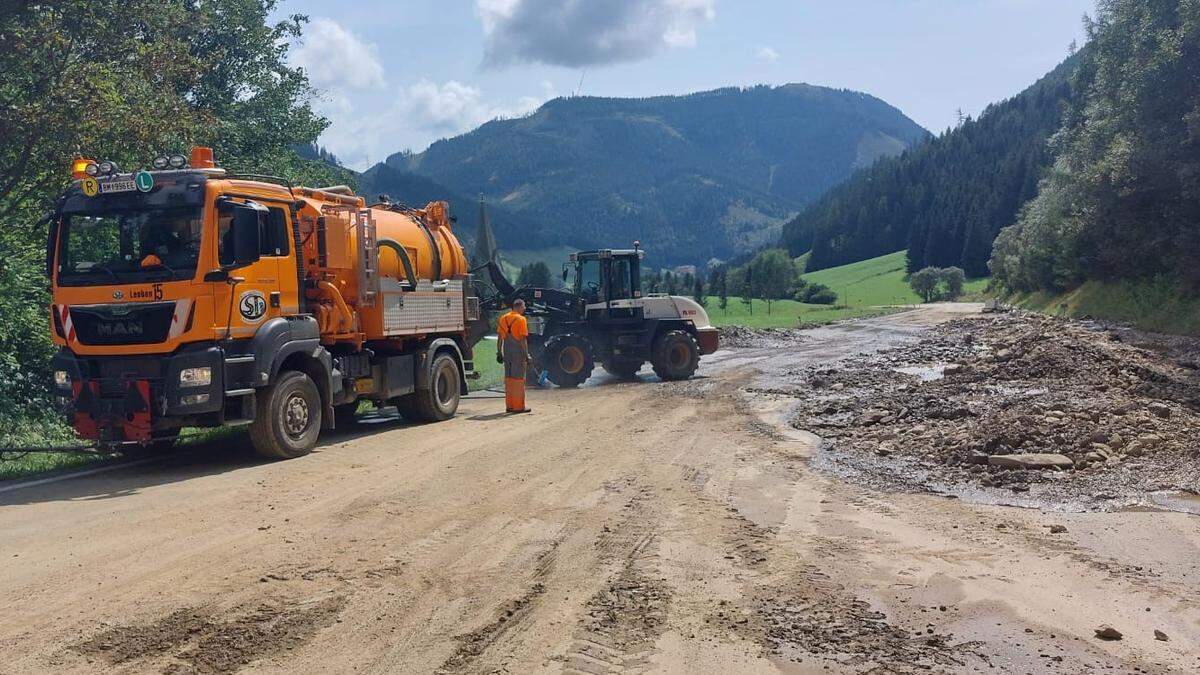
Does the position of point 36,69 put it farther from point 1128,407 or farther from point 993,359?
point 993,359

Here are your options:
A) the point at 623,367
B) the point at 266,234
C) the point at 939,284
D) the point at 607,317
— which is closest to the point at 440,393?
the point at 266,234

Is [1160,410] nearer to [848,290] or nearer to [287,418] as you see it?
[287,418]

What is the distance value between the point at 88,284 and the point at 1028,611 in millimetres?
9781

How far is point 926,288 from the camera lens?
98875 millimetres

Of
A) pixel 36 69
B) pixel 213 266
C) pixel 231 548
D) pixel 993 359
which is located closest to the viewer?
pixel 231 548

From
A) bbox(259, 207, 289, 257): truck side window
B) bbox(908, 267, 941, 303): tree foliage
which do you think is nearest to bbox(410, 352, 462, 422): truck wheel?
bbox(259, 207, 289, 257): truck side window

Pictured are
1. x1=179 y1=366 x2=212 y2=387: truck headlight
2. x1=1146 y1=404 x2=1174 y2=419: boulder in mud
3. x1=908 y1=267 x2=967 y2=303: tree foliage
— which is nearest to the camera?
x1=179 y1=366 x2=212 y2=387: truck headlight

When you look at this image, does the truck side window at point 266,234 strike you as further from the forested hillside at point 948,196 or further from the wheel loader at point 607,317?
the forested hillside at point 948,196

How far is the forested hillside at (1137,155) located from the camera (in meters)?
28.5

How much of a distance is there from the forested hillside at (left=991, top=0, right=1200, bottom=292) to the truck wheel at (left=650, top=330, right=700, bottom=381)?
16599mm

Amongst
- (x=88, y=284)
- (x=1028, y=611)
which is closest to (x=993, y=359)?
(x=1028, y=611)

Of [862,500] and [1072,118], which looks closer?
[862,500]

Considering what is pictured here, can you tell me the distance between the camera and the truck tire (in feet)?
69.3

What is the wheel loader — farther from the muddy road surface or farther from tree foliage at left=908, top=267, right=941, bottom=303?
tree foliage at left=908, top=267, right=941, bottom=303
